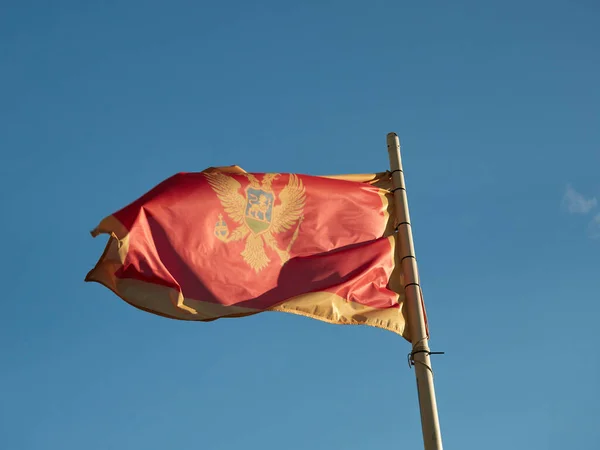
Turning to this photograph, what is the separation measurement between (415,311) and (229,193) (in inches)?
139

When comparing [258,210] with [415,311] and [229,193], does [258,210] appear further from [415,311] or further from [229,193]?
[415,311]

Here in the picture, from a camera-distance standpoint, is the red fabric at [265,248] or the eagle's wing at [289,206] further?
the eagle's wing at [289,206]

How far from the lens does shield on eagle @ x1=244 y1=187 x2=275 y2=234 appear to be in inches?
493

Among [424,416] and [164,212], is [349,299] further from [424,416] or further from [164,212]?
[164,212]

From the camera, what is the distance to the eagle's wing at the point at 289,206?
1265cm

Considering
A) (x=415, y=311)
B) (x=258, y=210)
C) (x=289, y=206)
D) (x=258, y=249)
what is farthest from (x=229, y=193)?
(x=415, y=311)

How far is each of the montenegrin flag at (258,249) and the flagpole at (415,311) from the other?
0.31 m

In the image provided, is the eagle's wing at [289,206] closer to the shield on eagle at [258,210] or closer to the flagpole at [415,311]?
the shield on eagle at [258,210]

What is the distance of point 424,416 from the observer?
1002 centimetres

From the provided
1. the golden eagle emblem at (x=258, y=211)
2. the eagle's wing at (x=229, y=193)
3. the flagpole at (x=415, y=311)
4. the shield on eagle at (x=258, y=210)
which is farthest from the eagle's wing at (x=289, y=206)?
the flagpole at (x=415, y=311)

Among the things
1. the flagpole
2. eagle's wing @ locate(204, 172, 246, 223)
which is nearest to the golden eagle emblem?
eagle's wing @ locate(204, 172, 246, 223)

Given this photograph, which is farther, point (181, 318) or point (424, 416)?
point (181, 318)

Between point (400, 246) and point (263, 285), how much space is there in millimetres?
2155

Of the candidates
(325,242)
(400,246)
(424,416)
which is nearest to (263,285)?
(325,242)
